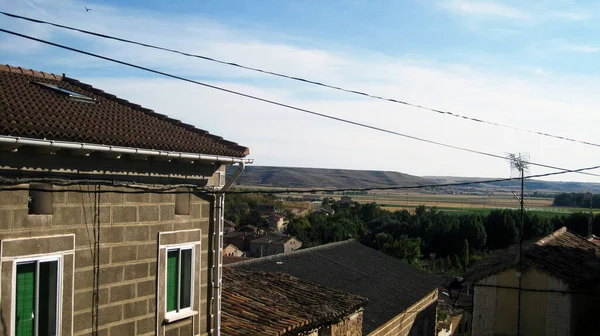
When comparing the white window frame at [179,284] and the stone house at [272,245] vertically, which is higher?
the white window frame at [179,284]

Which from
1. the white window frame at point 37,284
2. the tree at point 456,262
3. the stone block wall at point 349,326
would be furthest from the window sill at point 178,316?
the tree at point 456,262

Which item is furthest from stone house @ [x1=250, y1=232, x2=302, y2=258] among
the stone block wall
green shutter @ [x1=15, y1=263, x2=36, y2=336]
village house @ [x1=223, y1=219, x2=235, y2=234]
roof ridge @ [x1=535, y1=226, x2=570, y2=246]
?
green shutter @ [x1=15, y1=263, x2=36, y2=336]

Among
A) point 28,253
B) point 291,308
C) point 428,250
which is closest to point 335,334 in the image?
point 291,308

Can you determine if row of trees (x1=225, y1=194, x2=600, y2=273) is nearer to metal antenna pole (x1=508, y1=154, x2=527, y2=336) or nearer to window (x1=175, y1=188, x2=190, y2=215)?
metal antenna pole (x1=508, y1=154, x2=527, y2=336)

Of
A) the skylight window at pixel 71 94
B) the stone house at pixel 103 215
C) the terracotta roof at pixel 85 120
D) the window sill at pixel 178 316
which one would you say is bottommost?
the window sill at pixel 178 316

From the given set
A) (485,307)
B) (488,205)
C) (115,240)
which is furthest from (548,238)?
(488,205)

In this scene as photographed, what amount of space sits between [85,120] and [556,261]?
10336 mm

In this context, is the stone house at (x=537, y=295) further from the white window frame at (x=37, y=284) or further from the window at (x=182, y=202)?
the white window frame at (x=37, y=284)

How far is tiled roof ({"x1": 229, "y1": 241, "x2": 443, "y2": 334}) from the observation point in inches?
872

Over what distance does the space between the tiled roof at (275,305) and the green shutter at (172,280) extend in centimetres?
141

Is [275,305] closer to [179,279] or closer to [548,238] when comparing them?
[179,279]

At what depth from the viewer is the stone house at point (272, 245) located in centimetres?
8381

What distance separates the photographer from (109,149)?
7.74 metres

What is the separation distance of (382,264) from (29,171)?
24489 millimetres
